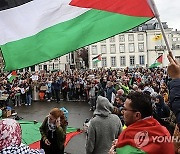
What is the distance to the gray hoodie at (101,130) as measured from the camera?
437cm

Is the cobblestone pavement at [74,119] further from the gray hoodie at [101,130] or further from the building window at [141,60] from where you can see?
the building window at [141,60]

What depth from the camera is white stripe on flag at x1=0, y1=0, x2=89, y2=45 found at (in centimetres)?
362

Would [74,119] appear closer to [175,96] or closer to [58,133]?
[58,133]

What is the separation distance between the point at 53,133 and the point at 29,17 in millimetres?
2070

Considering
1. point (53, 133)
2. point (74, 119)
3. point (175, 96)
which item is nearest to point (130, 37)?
point (74, 119)

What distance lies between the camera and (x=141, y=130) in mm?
2588

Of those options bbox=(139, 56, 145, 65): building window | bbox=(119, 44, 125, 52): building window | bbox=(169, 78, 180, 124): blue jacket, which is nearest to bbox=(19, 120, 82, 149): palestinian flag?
bbox=(169, 78, 180, 124): blue jacket

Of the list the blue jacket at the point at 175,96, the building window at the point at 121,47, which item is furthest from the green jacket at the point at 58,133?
the building window at the point at 121,47

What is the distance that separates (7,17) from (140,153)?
2.15 metres

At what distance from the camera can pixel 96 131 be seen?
4.37m

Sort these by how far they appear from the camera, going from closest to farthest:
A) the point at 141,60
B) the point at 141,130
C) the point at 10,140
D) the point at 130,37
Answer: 1. the point at 141,130
2. the point at 10,140
3. the point at 141,60
4. the point at 130,37

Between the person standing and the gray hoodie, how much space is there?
74cm

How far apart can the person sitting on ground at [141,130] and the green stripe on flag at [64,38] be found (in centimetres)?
113

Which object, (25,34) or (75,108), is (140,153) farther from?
(75,108)
